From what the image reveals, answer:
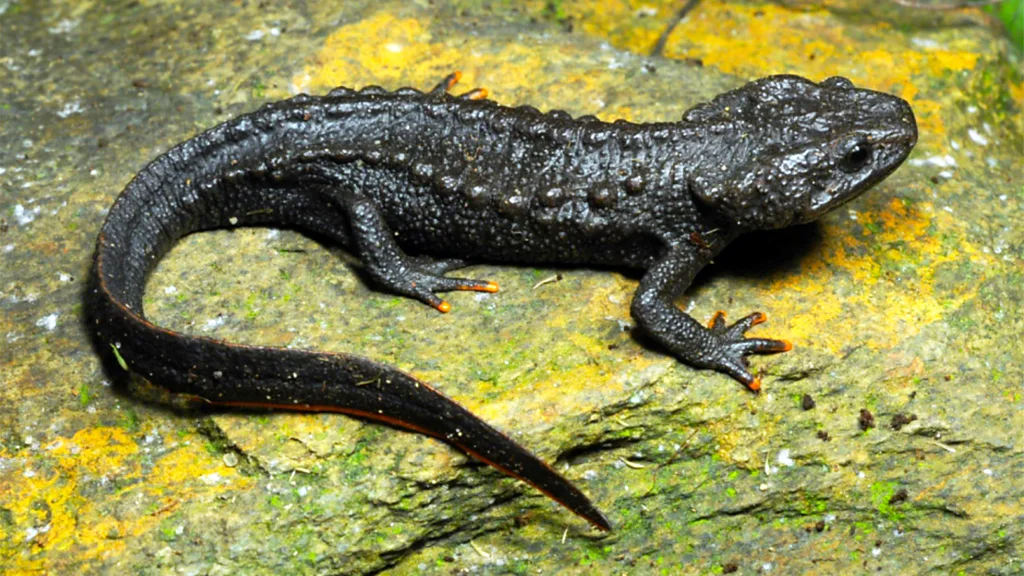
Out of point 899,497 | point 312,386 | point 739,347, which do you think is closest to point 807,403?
point 739,347

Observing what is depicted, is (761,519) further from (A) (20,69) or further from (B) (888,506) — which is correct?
(A) (20,69)

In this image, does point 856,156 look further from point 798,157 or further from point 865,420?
point 865,420

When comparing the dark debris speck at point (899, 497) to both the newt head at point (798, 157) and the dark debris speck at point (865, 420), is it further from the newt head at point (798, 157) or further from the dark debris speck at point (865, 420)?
the newt head at point (798, 157)

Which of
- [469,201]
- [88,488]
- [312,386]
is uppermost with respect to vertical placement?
[469,201]

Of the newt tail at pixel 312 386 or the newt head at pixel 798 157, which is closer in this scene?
the newt tail at pixel 312 386

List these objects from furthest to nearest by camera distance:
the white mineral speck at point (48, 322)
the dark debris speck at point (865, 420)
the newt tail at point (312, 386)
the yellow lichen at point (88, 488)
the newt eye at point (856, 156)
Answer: the white mineral speck at point (48, 322)
the newt eye at point (856, 156)
the dark debris speck at point (865, 420)
the newt tail at point (312, 386)
the yellow lichen at point (88, 488)

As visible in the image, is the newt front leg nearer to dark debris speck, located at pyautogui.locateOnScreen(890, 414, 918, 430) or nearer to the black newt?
the black newt

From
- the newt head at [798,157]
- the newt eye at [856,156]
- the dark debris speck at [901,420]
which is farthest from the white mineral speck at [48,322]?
the dark debris speck at [901,420]
